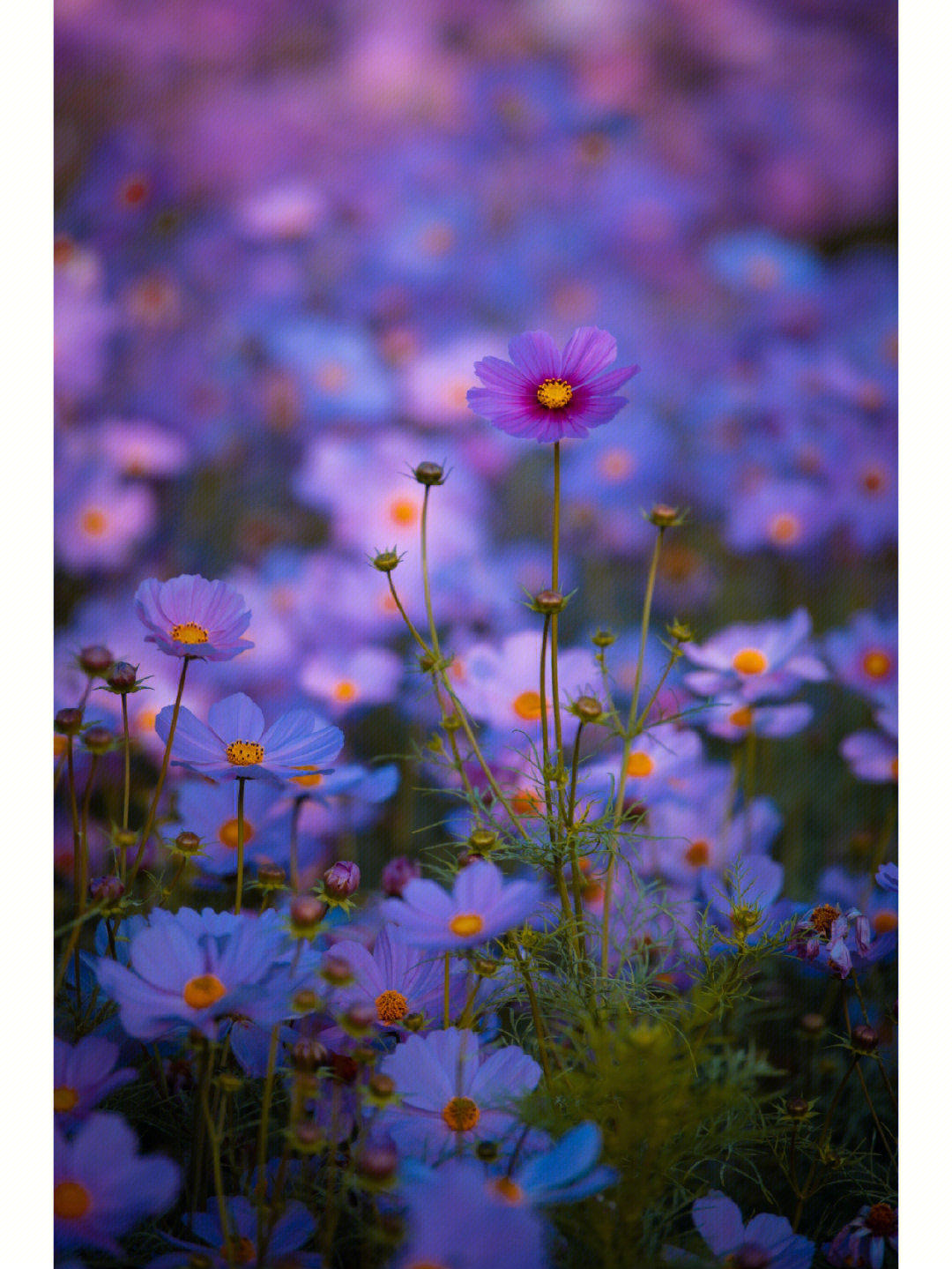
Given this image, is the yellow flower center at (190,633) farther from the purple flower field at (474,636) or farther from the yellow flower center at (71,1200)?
the yellow flower center at (71,1200)

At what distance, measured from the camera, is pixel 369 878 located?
0.82m

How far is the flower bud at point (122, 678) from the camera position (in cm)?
47

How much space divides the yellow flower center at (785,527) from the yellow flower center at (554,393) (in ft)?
1.99

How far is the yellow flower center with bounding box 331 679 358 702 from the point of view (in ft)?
2.63

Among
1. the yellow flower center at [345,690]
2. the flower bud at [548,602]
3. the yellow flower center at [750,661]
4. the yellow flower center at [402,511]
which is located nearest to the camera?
the flower bud at [548,602]

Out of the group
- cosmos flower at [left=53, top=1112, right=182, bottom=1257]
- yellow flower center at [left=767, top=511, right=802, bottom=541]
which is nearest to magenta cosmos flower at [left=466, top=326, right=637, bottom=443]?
cosmos flower at [left=53, top=1112, right=182, bottom=1257]

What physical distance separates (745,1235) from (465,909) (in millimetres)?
203

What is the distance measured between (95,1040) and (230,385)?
759mm

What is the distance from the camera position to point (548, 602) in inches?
17.8

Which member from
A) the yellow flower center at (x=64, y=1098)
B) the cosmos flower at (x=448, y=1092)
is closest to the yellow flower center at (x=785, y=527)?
the cosmos flower at (x=448, y=1092)

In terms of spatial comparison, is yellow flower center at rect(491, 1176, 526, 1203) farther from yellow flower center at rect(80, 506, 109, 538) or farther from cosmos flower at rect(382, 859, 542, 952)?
yellow flower center at rect(80, 506, 109, 538)

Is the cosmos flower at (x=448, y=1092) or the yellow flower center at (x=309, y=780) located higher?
the yellow flower center at (x=309, y=780)

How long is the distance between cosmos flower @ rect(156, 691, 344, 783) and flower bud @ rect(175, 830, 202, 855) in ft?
0.10
